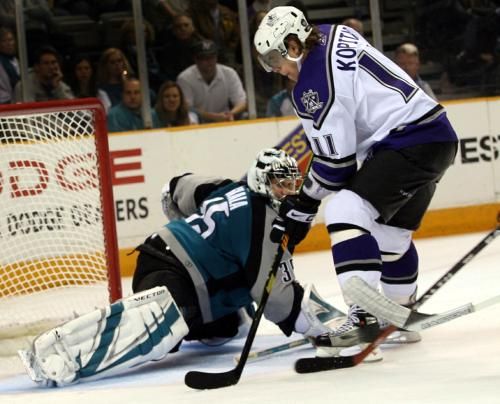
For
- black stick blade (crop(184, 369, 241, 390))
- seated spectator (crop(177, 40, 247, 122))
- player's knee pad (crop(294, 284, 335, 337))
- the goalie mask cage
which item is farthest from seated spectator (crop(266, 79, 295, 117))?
black stick blade (crop(184, 369, 241, 390))

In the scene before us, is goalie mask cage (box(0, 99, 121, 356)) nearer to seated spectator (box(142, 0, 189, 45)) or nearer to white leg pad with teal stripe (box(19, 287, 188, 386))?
white leg pad with teal stripe (box(19, 287, 188, 386))

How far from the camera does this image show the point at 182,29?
21.4 ft

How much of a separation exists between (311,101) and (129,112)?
3247 mm

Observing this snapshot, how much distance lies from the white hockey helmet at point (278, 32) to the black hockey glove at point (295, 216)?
392 mm

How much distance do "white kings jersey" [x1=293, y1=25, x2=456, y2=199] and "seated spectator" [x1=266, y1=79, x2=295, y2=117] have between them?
3.13 m

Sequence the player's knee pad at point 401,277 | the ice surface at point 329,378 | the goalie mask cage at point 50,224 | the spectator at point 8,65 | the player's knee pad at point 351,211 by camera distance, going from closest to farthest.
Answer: the ice surface at point 329,378, the player's knee pad at point 351,211, the player's knee pad at point 401,277, the goalie mask cage at point 50,224, the spectator at point 8,65

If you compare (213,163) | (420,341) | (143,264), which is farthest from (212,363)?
(213,163)

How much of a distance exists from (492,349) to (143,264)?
110 cm

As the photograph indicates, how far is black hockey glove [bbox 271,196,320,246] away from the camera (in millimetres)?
3328

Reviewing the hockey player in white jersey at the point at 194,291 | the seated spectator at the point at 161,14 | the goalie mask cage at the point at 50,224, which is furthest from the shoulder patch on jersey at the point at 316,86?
the seated spectator at the point at 161,14

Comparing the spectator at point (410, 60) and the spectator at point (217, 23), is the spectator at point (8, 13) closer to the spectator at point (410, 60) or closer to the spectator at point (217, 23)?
the spectator at point (217, 23)

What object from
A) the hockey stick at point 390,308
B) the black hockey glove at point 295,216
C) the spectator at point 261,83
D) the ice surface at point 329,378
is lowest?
the ice surface at point 329,378

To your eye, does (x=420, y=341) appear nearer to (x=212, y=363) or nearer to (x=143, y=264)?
(x=212, y=363)

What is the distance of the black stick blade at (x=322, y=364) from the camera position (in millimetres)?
3232
